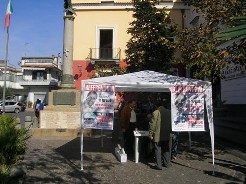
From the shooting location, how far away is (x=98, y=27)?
37.0m

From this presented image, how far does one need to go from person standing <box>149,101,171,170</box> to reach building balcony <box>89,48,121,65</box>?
2646cm

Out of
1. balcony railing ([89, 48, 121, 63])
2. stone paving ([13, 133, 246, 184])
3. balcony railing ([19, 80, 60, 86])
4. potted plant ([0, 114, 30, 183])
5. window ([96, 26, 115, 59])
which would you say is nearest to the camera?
stone paving ([13, 133, 246, 184])

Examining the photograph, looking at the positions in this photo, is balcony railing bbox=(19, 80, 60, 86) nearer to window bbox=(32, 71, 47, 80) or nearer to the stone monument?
window bbox=(32, 71, 47, 80)

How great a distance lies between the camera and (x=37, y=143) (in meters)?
14.5

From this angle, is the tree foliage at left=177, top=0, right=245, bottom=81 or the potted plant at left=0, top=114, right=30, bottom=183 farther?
the tree foliage at left=177, top=0, right=245, bottom=81

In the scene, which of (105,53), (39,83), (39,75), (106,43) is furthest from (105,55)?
(39,75)

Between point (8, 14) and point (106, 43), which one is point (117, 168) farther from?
point (106, 43)

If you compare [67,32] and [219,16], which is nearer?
[219,16]

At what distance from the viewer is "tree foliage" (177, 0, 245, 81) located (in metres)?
10.4

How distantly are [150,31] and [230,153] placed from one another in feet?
44.4

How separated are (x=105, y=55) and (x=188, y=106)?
89.9 ft

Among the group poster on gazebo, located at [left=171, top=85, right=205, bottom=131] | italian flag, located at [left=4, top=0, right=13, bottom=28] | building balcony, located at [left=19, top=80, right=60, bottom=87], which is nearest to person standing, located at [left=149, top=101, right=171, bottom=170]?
poster on gazebo, located at [left=171, top=85, right=205, bottom=131]

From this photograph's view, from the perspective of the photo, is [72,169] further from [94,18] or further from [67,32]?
[94,18]

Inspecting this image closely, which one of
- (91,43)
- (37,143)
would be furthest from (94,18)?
(37,143)
